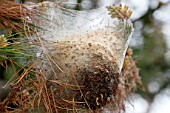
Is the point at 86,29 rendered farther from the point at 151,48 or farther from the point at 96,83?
the point at 151,48

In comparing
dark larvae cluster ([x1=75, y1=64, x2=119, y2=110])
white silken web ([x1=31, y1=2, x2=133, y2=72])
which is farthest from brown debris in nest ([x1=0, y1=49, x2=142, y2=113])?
white silken web ([x1=31, y1=2, x2=133, y2=72])

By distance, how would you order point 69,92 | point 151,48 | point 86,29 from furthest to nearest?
point 151,48 → point 86,29 → point 69,92

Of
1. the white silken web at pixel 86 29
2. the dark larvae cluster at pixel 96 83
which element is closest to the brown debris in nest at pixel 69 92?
the dark larvae cluster at pixel 96 83

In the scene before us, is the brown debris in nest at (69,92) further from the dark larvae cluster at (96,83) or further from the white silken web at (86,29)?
the white silken web at (86,29)

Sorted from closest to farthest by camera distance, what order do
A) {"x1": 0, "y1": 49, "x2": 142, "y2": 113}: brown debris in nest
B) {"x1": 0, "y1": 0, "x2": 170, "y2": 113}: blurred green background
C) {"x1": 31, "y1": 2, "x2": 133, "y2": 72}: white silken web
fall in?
{"x1": 0, "y1": 49, "x2": 142, "y2": 113}: brown debris in nest
{"x1": 31, "y1": 2, "x2": 133, "y2": 72}: white silken web
{"x1": 0, "y1": 0, "x2": 170, "y2": 113}: blurred green background

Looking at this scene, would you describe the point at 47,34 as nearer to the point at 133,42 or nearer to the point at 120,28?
the point at 120,28

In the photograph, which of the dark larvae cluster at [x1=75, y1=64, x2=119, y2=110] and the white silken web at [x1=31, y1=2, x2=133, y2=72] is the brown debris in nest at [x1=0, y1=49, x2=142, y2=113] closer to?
the dark larvae cluster at [x1=75, y1=64, x2=119, y2=110]

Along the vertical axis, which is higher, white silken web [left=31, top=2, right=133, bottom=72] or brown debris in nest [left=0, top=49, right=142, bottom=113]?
white silken web [left=31, top=2, right=133, bottom=72]

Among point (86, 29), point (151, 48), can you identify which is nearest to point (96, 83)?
point (86, 29)

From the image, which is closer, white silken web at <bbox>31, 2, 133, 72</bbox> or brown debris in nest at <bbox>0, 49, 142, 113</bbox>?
brown debris in nest at <bbox>0, 49, 142, 113</bbox>
